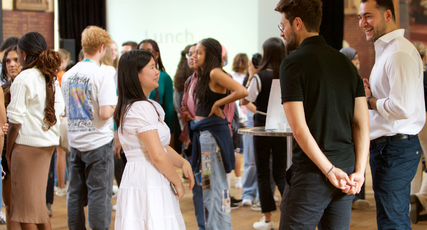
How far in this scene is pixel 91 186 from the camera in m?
2.79

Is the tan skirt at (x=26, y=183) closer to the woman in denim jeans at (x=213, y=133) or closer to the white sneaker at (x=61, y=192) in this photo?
the woman in denim jeans at (x=213, y=133)

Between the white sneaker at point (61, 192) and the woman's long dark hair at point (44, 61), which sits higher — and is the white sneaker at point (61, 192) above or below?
below

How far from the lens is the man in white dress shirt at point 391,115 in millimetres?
1992

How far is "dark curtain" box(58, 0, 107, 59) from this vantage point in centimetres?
852

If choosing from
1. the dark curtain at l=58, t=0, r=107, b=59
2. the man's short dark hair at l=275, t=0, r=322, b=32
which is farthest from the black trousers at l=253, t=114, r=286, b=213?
the dark curtain at l=58, t=0, r=107, b=59

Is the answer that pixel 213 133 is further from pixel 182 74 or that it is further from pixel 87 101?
pixel 182 74

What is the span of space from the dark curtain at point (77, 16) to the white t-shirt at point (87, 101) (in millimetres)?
6145

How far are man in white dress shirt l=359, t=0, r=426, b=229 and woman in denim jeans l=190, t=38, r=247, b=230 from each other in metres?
1.00

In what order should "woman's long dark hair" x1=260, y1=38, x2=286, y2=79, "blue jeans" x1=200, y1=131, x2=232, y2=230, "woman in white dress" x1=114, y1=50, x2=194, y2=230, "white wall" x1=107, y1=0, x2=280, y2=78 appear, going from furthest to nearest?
1. "white wall" x1=107, y1=0, x2=280, y2=78
2. "woman's long dark hair" x1=260, y1=38, x2=286, y2=79
3. "blue jeans" x1=200, y1=131, x2=232, y2=230
4. "woman in white dress" x1=114, y1=50, x2=194, y2=230

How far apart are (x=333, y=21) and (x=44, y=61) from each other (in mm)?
3884

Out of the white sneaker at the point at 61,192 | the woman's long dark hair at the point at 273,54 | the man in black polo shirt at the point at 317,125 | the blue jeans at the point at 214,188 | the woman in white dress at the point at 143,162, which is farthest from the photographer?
the white sneaker at the point at 61,192

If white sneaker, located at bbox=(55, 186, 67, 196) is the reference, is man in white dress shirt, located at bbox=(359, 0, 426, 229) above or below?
above

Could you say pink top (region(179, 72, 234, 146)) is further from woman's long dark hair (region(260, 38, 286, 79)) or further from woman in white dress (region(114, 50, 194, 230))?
woman in white dress (region(114, 50, 194, 230))

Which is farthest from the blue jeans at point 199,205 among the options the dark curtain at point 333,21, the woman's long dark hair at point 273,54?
the dark curtain at point 333,21
